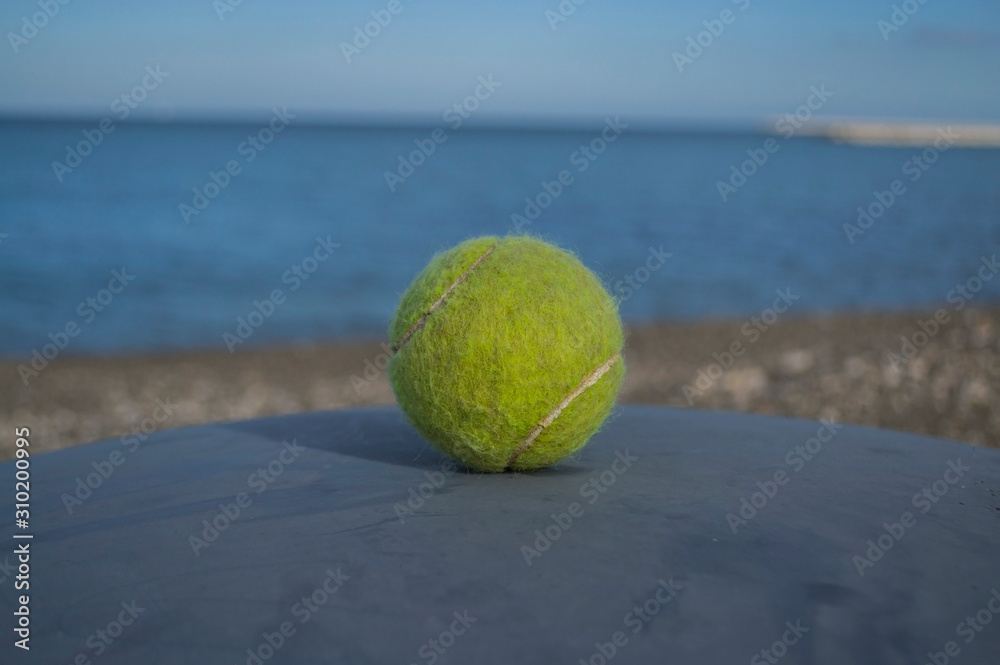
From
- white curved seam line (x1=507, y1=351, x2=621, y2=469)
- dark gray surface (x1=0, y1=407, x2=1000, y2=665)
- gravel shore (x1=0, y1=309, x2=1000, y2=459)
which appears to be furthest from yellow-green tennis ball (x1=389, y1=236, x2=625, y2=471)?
gravel shore (x1=0, y1=309, x2=1000, y2=459)

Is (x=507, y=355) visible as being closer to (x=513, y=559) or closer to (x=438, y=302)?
(x=438, y=302)

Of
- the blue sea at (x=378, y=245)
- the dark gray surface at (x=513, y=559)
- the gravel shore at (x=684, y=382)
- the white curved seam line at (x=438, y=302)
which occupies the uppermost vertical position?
the white curved seam line at (x=438, y=302)

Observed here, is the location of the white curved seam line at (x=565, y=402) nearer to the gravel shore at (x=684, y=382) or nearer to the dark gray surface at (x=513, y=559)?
the dark gray surface at (x=513, y=559)

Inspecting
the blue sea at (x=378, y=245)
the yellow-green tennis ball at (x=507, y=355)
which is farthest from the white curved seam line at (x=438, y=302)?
the blue sea at (x=378, y=245)

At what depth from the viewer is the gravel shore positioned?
251 inches

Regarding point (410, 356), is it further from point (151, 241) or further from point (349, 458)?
point (151, 241)

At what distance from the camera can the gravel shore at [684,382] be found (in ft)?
20.9

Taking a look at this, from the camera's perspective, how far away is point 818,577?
1.68 metres

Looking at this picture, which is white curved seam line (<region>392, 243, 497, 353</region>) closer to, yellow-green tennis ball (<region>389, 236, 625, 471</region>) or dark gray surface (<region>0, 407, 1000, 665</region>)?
yellow-green tennis ball (<region>389, 236, 625, 471</region>)

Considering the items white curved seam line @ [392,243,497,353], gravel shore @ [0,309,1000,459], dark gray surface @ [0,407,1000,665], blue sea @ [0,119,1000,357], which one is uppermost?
white curved seam line @ [392,243,497,353]

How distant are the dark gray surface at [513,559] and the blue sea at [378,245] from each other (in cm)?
98

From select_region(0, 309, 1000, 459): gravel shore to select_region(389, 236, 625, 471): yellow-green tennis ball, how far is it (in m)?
4.44

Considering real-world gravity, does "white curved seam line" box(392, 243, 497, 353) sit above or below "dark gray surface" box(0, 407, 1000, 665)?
above

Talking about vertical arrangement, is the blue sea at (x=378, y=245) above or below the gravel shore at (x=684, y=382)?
below
